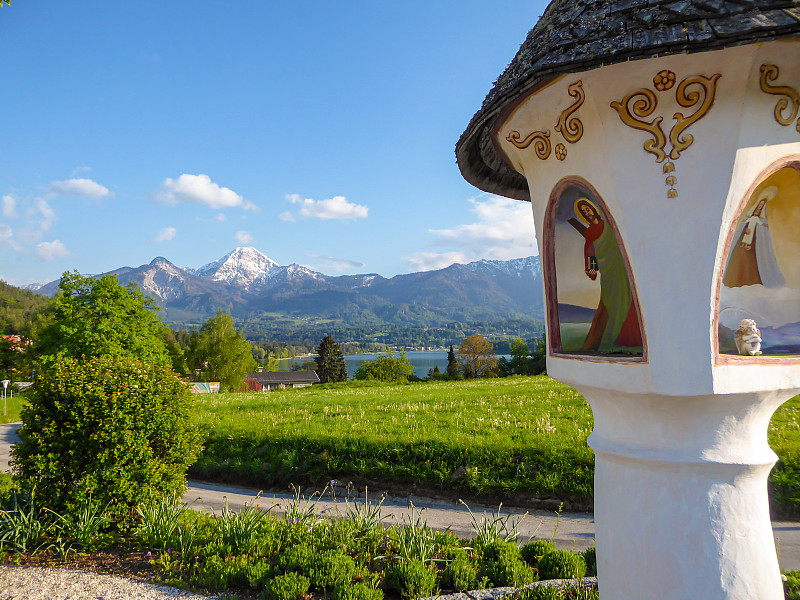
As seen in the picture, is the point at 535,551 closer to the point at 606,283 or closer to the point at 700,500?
the point at 700,500

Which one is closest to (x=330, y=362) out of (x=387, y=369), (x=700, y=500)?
(x=387, y=369)

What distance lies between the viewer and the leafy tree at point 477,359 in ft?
192

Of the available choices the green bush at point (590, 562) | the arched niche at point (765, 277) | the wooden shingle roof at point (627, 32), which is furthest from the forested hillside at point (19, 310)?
the arched niche at point (765, 277)

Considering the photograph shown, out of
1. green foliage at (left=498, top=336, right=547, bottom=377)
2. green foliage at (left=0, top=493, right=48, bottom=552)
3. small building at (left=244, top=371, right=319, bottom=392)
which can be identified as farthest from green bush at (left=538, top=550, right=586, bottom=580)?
small building at (left=244, top=371, right=319, bottom=392)

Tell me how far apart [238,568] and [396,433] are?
7.26m

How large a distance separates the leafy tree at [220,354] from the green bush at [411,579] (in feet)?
166

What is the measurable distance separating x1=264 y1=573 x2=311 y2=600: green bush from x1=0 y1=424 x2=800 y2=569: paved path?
4.86ft

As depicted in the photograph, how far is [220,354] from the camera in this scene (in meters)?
52.7

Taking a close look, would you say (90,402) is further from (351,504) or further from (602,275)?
(602,275)

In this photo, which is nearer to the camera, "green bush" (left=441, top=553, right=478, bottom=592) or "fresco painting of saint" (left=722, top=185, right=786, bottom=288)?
"fresco painting of saint" (left=722, top=185, right=786, bottom=288)

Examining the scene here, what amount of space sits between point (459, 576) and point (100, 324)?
2642cm

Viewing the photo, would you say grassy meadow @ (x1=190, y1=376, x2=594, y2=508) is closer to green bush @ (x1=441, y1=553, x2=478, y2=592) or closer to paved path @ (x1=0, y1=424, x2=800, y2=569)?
paved path @ (x1=0, y1=424, x2=800, y2=569)

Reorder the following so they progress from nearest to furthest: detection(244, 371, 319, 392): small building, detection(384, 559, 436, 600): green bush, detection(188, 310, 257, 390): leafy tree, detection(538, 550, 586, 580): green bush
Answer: detection(384, 559, 436, 600): green bush, detection(538, 550, 586, 580): green bush, detection(188, 310, 257, 390): leafy tree, detection(244, 371, 319, 392): small building

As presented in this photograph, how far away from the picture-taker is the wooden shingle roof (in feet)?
9.18
